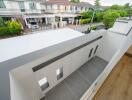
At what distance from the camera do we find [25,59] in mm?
1960

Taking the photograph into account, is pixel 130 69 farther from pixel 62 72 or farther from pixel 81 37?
pixel 62 72

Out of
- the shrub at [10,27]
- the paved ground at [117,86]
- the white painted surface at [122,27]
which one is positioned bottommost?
the paved ground at [117,86]

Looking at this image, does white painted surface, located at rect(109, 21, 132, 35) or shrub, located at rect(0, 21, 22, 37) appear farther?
white painted surface, located at rect(109, 21, 132, 35)

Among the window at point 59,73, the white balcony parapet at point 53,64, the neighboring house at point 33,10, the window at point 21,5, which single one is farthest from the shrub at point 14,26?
the window at point 59,73

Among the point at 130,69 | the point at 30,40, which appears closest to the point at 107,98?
the point at 130,69

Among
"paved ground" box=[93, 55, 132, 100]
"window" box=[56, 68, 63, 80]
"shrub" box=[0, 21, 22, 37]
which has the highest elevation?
"shrub" box=[0, 21, 22, 37]

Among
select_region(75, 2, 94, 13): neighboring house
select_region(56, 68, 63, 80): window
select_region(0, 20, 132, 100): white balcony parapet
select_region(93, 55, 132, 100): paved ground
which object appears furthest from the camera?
select_region(75, 2, 94, 13): neighboring house

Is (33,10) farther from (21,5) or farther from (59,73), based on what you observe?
(59,73)

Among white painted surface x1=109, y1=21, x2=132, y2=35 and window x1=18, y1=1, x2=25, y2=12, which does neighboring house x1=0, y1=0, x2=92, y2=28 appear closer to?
window x1=18, y1=1, x2=25, y2=12

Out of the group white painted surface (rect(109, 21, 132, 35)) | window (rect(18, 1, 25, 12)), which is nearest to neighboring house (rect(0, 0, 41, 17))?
window (rect(18, 1, 25, 12))

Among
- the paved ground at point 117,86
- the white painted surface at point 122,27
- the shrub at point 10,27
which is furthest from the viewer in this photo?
the white painted surface at point 122,27

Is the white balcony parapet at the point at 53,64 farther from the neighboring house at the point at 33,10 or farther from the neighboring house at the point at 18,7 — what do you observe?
the neighboring house at the point at 18,7

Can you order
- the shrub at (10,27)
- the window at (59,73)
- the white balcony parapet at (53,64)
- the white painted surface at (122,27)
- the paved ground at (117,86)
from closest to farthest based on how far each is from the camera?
the paved ground at (117,86) < the white balcony parapet at (53,64) < the shrub at (10,27) < the window at (59,73) < the white painted surface at (122,27)

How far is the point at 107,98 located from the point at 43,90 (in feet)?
8.86
